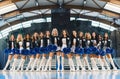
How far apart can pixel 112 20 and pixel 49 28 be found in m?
6.14

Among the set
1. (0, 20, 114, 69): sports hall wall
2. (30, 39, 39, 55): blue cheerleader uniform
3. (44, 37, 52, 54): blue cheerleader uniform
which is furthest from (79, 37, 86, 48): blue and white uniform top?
(0, 20, 114, 69): sports hall wall

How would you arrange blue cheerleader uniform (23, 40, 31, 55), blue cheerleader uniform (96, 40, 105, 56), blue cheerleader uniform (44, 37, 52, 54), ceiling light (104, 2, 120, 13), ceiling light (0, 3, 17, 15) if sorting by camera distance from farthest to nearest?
ceiling light (104, 2, 120, 13) < ceiling light (0, 3, 17, 15) < blue cheerleader uniform (23, 40, 31, 55) < blue cheerleader uniform (96, 40, 105, 56) < blue cheerleader uniform (44, 37, 52, 54)

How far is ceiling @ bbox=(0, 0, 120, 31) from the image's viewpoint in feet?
80.9

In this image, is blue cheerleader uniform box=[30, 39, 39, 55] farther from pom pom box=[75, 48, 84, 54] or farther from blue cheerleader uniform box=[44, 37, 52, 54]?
pom pom box=[75, 48, 84, 54]

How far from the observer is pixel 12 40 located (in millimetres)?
14664

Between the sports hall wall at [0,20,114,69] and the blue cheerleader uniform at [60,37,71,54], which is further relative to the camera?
the sports hall wall at [0,20,114,69]

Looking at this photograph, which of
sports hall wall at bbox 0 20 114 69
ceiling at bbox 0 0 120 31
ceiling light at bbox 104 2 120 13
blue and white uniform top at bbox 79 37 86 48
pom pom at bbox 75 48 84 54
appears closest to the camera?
pom pom at bbox 75 48 84 54

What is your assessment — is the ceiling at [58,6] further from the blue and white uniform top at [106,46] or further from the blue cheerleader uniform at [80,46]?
the blue cheerleader uniform at [80,46]

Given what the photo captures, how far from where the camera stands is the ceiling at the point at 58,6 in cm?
2466

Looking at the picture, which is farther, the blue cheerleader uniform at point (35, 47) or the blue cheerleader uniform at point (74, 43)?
the blue cheerleader uniform at point (35, 47)

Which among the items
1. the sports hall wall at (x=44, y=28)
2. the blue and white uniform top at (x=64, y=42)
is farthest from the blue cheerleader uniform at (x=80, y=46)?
the sports hall wall at (x=44, y=28)

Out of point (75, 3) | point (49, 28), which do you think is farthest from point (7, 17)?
point (75, 3)

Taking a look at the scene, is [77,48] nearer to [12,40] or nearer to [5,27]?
A: [12,40]

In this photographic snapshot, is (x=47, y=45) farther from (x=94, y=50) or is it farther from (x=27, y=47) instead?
(x=94, y=50)
